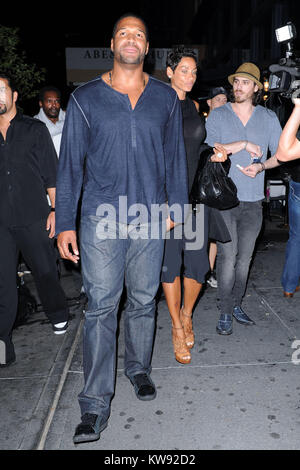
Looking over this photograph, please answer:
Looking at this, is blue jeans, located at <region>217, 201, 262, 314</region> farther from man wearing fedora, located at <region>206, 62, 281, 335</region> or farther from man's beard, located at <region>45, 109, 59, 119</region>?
man's beard, located at <region>45, 109, 59, 119</region>

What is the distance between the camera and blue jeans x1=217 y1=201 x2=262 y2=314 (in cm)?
365

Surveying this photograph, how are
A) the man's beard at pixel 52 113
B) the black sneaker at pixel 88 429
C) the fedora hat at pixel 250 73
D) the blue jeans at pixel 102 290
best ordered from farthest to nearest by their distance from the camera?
the man's beard at pixel 52 113, the fedora hat at pixel 250 73, the blue jeans at pixel 102 290, the black sneaker at pixel 88 429

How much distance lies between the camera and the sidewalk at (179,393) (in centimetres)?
243

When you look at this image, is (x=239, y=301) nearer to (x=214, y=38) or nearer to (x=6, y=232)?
(x=6, y=232)

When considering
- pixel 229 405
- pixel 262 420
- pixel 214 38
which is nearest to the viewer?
pixel 262 420

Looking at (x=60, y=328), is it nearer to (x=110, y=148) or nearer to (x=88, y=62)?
(x=110, y=148)

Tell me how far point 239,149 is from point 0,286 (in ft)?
7.26

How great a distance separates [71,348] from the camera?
3.56m

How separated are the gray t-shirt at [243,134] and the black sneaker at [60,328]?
6.31 feet

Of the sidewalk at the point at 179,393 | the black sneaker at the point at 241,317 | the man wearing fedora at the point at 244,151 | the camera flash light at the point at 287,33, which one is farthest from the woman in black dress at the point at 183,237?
the camera flash light at the point at 287,33

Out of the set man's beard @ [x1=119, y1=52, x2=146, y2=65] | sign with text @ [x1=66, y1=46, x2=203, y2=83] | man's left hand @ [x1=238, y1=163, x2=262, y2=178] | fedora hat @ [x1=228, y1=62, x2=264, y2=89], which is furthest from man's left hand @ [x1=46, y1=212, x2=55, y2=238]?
sign with text @ [x1=66, y1=46, x2=203, y2=83]

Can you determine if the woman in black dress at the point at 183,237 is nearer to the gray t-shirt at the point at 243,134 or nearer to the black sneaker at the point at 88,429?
the gray t-shirt at the point at 243,134

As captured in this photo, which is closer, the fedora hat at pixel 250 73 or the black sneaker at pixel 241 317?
the fedora hat at pixel 250 73

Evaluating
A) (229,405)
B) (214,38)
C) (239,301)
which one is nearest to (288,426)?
(229,405)
